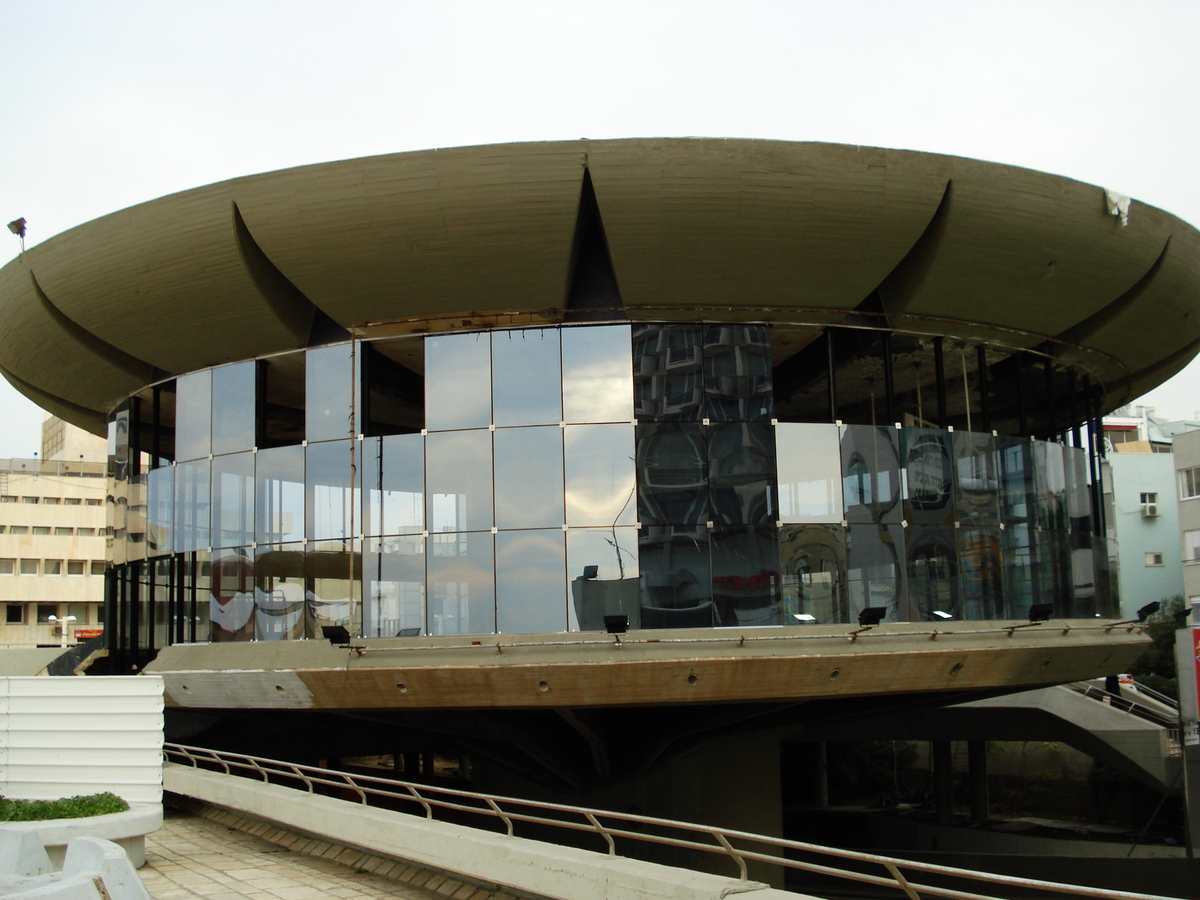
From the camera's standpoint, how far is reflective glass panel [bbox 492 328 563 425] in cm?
1689

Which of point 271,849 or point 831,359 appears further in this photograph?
point 831,359

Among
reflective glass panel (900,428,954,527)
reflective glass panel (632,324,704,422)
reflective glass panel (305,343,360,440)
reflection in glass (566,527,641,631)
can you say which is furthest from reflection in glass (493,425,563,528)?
reflective glass panel (900,428,954,527)

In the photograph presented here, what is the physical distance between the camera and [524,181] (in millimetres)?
15664

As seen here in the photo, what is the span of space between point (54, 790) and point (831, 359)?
12.7 m

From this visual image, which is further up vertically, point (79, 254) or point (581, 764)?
point (79, 254)

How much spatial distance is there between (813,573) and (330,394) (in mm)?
8457

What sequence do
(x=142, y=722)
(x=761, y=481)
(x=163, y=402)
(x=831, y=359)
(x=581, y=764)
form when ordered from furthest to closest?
1. (x=163, y=402)
2. (x=581, y=764)
3. (x=831, y=359)
4. (x=761, y=481)
5. (x=142, y=722)

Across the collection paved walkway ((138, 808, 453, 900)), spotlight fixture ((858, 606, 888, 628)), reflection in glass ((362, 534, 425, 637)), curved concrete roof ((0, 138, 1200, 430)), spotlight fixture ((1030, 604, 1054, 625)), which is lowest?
paved walkway ((138, 808, 453, 900))

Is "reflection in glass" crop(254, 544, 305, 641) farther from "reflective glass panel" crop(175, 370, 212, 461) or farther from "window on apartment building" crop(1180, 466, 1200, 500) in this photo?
"window on apartment building" crop(1180, 466, 1200, 500)

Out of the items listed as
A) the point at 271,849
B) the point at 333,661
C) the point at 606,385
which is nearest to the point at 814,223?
the point at 606,385

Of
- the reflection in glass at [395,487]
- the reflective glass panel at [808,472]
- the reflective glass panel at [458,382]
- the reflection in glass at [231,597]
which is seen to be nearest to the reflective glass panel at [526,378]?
the reflective glass panel at [458,382]

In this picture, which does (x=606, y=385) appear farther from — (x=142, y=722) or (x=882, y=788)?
(x=882, y=788)

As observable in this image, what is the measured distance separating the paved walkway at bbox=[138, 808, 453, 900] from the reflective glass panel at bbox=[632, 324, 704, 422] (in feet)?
26.5

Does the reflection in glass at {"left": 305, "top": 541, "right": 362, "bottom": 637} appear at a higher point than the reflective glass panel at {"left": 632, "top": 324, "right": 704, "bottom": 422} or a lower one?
lower
